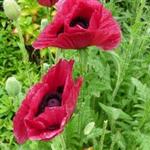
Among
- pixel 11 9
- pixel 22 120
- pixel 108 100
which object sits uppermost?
pixel 11 9

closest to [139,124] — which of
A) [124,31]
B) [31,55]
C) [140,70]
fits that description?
[140,70]

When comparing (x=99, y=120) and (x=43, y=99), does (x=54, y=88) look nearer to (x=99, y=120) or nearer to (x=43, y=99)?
(x=43, y=99)

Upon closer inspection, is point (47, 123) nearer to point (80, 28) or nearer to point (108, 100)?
point (80, 28)

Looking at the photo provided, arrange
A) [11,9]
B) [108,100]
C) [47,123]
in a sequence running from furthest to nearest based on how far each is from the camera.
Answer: [108,100] < [11,9] < [47,123]

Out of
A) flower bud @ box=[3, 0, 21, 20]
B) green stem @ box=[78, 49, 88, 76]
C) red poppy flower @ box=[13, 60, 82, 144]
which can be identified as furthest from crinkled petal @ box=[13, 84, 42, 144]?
flower bud @ box=[3, 0, 21, 20]

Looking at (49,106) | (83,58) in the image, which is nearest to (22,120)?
(49,106)

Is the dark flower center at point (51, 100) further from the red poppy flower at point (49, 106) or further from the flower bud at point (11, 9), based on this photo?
the flower bud at point (11, 9)

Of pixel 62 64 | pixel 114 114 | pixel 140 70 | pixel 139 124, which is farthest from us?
pixel 140 70
